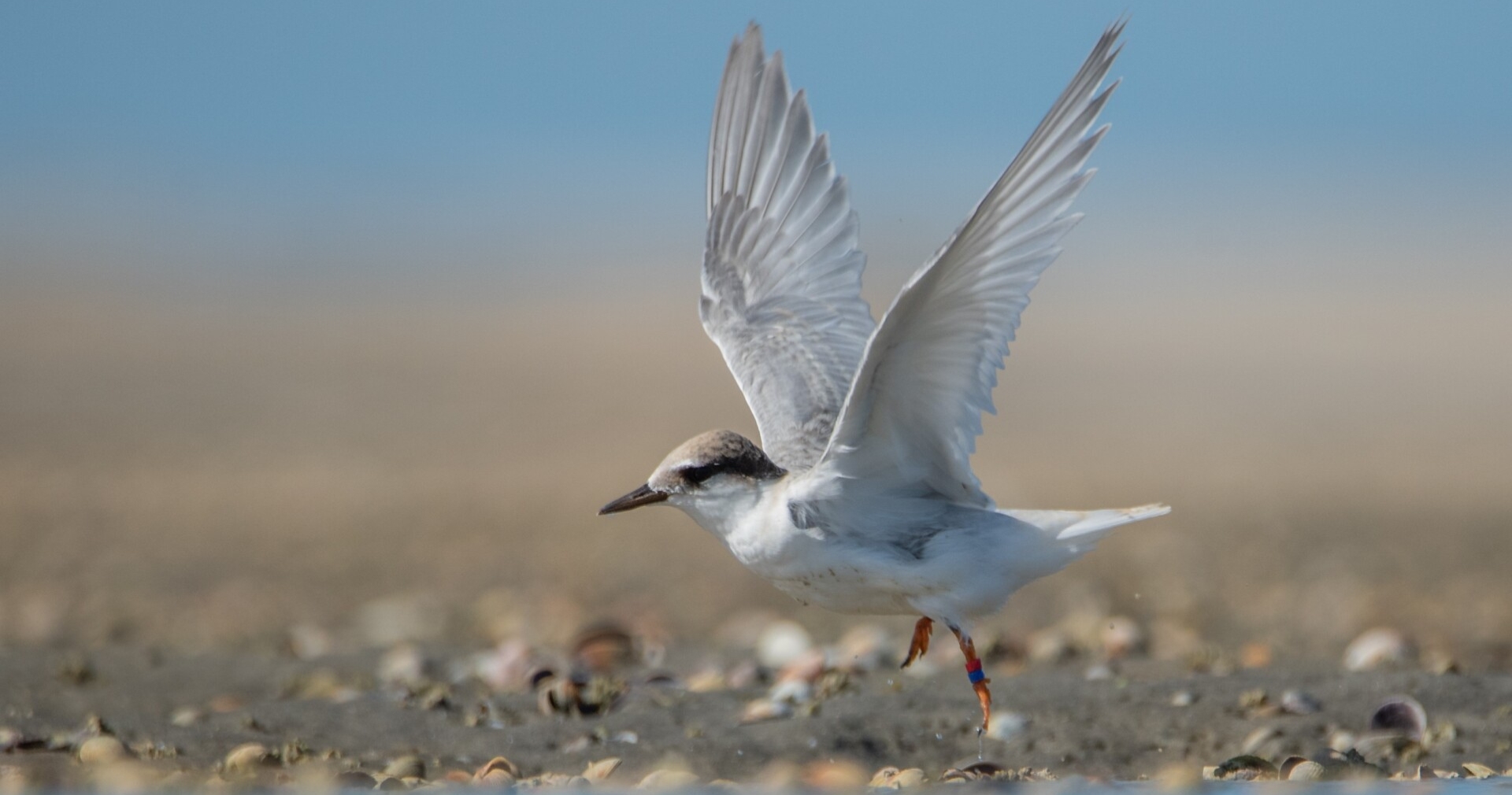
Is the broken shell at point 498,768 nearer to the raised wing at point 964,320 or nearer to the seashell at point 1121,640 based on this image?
the raised wing at point 964,320

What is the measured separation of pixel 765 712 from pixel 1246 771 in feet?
5.57

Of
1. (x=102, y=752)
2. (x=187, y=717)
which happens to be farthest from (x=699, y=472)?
(x=187, y=717)

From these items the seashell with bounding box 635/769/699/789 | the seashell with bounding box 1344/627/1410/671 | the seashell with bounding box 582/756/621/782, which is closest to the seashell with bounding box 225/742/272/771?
the seashell with bounding box 582/756/621/782

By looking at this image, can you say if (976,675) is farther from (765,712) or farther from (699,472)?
(699,472)

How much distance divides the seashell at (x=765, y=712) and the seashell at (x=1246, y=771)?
1547 mm

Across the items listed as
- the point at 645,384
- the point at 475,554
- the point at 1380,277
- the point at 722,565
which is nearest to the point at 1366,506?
the point at 722,565

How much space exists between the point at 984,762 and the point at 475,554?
662 cm

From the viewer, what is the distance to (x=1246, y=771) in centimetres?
543

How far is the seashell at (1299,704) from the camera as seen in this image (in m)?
6.08

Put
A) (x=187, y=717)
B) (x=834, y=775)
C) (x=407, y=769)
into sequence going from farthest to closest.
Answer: (x=187, y=717) < (x=407, y=769) < (x=834, y=775)

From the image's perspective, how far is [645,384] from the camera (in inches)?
1127

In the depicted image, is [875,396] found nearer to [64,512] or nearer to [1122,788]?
[1122,788]

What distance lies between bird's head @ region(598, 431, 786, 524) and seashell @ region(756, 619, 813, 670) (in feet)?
5.62

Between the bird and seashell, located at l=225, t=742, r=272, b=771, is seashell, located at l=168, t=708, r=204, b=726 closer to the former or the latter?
seashell, located at l=225, t=742, r=272, b=771
